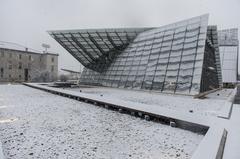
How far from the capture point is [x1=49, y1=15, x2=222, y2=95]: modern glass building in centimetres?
1764

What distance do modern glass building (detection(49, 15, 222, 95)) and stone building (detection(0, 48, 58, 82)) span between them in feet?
56.3

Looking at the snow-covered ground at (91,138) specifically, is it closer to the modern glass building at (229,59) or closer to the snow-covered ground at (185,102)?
the snow-covered ground at (185,102)

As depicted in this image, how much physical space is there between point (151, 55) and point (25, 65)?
150 ft

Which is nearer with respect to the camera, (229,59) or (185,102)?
(185,102)

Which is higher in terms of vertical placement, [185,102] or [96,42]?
[96,42]

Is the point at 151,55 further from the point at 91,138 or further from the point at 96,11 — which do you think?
the point at 96,11

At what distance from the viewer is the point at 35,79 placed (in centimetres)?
4466

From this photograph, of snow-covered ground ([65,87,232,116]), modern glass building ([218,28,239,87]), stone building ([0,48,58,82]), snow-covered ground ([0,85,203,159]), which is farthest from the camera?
stone building ([0,48,58,82])

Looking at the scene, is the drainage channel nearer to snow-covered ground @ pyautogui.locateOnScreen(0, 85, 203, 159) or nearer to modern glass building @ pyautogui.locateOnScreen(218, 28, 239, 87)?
snow-covered ground @ pyautogui.locateOnScreen(0, 85, 203, 159)

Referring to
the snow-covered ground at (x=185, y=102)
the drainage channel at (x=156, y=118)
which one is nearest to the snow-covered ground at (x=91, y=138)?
the drainage channel at (x=156, y=118)

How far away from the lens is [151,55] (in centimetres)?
2259

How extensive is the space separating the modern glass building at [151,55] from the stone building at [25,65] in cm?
1715

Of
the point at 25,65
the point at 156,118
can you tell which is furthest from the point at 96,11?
the point at 156,118

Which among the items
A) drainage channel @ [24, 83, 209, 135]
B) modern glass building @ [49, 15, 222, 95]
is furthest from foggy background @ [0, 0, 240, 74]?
drainage channel @ [24, 83, 209, 135]
